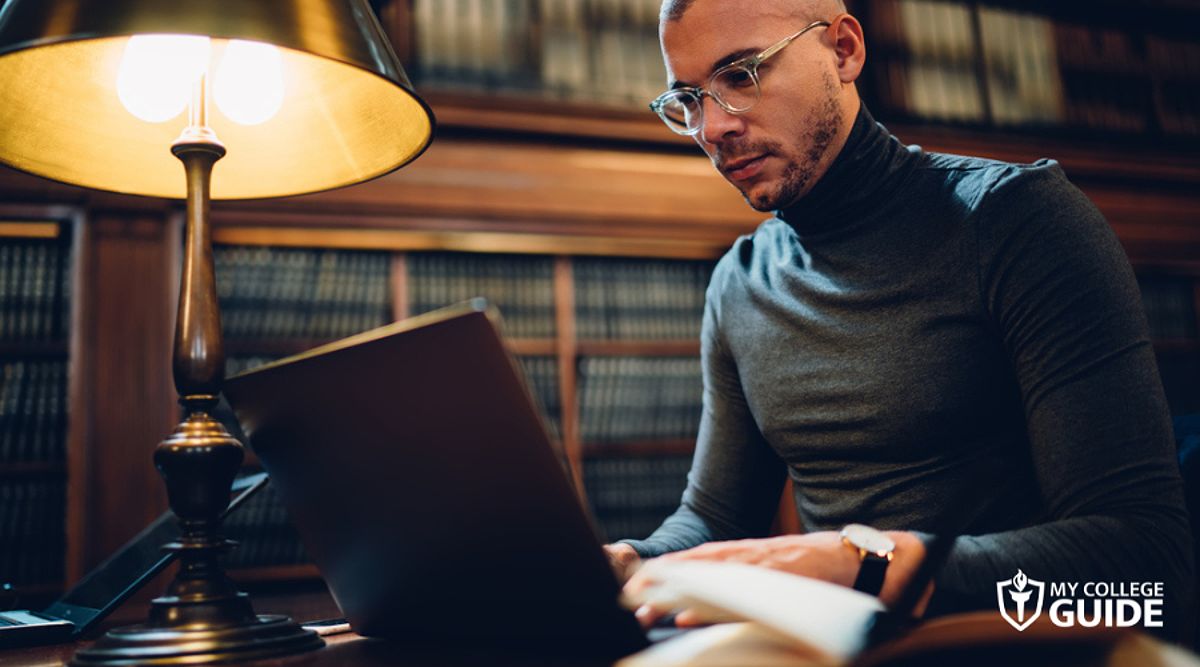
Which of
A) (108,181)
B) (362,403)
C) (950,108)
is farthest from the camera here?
(950,108)

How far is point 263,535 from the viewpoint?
7.79 ft

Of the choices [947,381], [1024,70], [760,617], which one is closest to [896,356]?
[947,381]

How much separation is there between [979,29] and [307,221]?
241 centimetres

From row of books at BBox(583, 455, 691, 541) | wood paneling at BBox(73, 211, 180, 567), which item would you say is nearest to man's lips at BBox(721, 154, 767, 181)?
row of books at BBox(583, 455, 691, 541)

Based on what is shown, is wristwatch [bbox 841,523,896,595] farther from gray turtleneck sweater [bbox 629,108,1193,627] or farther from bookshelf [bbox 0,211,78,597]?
bookshelf [bbox 0,211,78,597]

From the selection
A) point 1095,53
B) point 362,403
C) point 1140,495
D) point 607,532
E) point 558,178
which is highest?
point 1095,53

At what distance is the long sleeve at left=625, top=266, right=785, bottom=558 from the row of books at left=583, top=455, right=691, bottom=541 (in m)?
1.28

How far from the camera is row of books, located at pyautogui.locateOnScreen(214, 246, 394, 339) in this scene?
2453 mm

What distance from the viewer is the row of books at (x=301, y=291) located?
245 centimetres

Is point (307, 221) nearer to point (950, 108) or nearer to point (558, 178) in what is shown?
point (558, 178)

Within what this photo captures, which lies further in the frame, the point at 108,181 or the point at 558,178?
the point at 558,178

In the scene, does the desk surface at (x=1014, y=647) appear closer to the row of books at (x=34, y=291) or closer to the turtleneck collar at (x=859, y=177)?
the turtleneck collar at (x=859, y=177)

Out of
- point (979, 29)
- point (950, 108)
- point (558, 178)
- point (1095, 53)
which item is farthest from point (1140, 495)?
Result: point (1095, 53)

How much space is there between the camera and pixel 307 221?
2451mm
